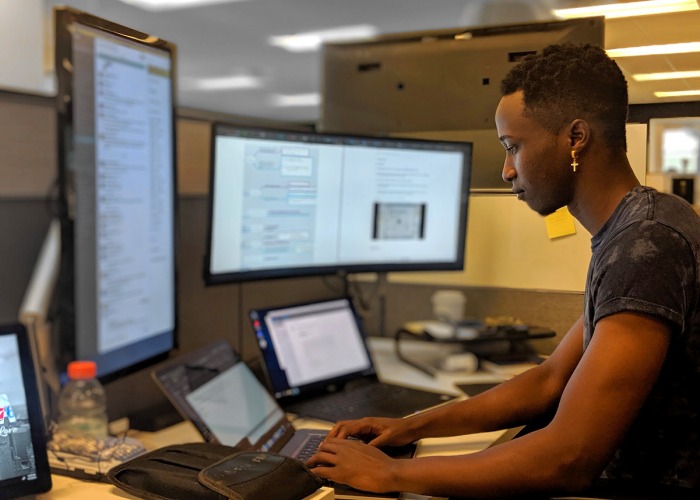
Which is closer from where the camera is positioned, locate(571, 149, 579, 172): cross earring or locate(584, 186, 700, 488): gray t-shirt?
locate(584, 186, 700, 488): gray t-shirt

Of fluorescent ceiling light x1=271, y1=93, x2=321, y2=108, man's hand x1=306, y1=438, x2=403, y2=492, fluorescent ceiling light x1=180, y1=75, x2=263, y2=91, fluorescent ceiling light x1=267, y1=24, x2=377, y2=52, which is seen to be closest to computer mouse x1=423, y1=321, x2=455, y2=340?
man's hand x1=306, y1=438, x2=403, y2=492

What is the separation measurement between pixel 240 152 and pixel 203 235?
27 centimetres

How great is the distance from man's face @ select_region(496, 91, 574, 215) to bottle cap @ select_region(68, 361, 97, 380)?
71cm

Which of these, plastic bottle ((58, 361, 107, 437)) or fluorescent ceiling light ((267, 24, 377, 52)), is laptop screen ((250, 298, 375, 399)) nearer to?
plastic bottle ((58, 361, 107, 437))

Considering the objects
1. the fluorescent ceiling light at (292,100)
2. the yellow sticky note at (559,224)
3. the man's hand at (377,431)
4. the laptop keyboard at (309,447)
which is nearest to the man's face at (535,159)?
the yellow sticky note at (559,224)

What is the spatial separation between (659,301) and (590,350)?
0.10m

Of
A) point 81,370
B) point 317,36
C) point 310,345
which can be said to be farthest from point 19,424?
point 317,36

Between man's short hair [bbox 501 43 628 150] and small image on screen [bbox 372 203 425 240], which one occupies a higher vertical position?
man's short hair [bbox 501 43 628 150]

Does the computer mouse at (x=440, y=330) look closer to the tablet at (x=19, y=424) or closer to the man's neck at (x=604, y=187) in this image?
the man's neck at (x=604, y=187)

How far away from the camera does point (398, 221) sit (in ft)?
5.57

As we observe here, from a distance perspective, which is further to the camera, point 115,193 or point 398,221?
point 398,221

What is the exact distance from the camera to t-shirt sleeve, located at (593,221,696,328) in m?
0.82

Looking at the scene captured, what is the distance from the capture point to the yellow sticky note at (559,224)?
1.13 m

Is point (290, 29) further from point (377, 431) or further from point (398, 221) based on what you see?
point (377, 431)
